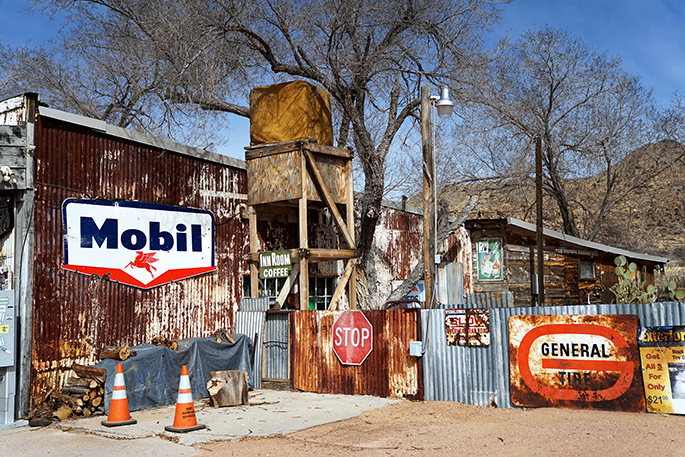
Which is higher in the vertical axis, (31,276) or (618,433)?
(31,276)

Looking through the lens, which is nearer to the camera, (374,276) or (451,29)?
(451,29)

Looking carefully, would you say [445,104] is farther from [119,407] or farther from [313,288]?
[119,407]

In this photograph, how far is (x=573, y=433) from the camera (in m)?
8.02

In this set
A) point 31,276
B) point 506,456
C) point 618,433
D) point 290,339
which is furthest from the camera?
point 290,339

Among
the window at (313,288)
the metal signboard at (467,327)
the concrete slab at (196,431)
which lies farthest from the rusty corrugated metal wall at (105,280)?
the metal signboard at (467,327)

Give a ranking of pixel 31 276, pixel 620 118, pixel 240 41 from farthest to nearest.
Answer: pixel 620 118, pixel 240 41, pixel 31 276

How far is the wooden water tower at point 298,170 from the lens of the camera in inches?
559

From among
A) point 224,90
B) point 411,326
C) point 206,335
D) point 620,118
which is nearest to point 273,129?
point 224,90

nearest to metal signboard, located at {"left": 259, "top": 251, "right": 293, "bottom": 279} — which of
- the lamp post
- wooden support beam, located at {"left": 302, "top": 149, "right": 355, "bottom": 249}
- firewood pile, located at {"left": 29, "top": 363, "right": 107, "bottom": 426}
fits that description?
wooden support beam, located at {"left": 302, "top": 149, "right": 355, "bottom": 249}

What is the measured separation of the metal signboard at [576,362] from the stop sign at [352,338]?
9.33ft

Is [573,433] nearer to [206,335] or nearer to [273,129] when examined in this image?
[206,335]

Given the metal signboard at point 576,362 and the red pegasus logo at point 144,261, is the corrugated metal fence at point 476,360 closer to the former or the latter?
the metal signboard at point 576,362

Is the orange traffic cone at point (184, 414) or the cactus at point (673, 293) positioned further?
the cactus at point (673, 293)

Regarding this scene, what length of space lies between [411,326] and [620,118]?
1994 centimetres
